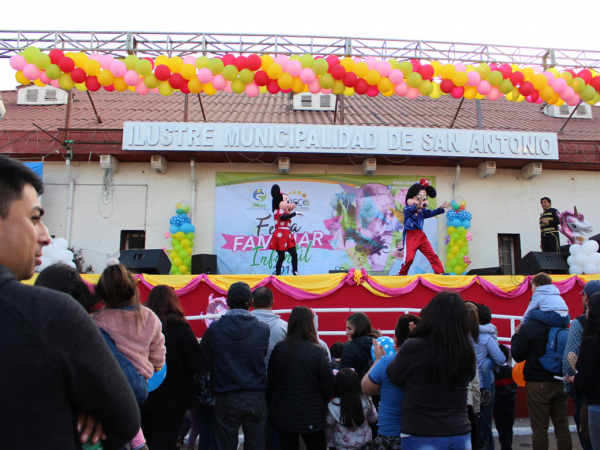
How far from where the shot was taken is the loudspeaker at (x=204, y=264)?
31.6 feet

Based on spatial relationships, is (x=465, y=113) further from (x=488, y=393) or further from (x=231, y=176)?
(x=488, y=393)

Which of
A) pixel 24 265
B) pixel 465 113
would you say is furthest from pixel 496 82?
pixel 24 265

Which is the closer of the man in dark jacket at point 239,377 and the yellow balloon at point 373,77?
the man in dark jacket at point 239,377

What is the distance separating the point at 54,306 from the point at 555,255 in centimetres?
1007

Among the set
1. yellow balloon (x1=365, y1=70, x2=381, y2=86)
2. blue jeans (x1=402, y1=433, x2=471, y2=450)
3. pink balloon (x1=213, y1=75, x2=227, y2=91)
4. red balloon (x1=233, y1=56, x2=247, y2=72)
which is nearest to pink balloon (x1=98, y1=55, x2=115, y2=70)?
pink balloon (x1=213, y1=75, x2=227, y2=91)

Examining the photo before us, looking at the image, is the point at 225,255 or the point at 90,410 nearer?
the point at 90,410

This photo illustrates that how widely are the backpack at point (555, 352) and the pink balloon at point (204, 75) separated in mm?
8561

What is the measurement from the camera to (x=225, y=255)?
11.1m

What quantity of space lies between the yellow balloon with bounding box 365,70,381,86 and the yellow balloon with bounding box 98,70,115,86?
19.3ft

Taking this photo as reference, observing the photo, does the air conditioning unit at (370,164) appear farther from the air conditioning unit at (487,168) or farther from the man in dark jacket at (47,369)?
the man in dark jacket at (47,369)

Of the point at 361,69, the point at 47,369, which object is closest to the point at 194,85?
the point at 361,69

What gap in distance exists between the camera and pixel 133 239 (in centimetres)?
1156

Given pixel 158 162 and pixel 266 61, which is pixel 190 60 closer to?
pixel 266 61

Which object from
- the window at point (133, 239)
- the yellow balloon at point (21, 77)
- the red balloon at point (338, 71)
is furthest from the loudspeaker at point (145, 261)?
the red balloon at point (338, 71)
